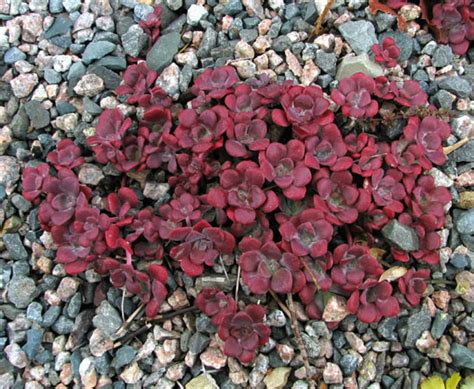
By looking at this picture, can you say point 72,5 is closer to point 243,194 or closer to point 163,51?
point 163,51

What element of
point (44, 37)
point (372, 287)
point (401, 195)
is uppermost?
point (44, 37)

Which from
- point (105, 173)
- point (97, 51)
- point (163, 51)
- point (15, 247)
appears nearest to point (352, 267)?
point (105, 173)

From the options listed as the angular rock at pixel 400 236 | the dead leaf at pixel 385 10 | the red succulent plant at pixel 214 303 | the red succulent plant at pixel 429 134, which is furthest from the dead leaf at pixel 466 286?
the dead leaf at pixel 385 10

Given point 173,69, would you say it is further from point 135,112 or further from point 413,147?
point 413,147

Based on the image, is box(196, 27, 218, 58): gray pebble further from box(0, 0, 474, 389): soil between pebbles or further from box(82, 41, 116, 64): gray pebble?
box(82, 41, 116, 64): gray pebble

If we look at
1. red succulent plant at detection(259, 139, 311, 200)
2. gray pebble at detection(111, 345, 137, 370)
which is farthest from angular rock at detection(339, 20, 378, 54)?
gray pebble at detection(111, 345, 137, 370)

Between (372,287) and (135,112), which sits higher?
(135,112)

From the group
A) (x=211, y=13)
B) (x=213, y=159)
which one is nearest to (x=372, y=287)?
(x=213, y=159)
